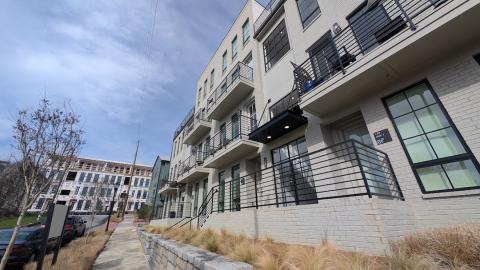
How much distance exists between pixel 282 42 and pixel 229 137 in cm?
635

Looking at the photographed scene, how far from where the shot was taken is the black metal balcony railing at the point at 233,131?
456 inches

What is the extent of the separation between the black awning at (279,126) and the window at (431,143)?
2980mm

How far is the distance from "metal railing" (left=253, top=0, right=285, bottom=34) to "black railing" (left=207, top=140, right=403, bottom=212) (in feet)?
29.5

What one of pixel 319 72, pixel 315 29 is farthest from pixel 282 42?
pixel 319 72

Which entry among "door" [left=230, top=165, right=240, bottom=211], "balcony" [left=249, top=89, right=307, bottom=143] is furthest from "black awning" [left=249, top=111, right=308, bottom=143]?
"door" [left=230, top=165, right=240, bottom=211]

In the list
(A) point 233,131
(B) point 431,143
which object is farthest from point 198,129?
(B) point 431,143

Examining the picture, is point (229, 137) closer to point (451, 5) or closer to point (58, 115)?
point (58, 115)

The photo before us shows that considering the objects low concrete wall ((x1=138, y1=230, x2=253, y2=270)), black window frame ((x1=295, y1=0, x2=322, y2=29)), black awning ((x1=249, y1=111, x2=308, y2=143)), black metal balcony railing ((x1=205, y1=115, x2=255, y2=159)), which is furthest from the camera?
black metal balcony railing ((x1=205, y1=115, x2=255, y2=159))

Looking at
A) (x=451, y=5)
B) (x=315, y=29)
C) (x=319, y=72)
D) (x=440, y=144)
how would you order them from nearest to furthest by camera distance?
(x=451, y=5) < (x=440, y=144) < (x=319, y=72) < (x=315, y=29)

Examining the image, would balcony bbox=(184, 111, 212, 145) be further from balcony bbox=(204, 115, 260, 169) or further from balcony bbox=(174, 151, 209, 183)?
balcony bbox=(204, 115, 260, 169)

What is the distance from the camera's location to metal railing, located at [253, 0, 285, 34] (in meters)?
12.0

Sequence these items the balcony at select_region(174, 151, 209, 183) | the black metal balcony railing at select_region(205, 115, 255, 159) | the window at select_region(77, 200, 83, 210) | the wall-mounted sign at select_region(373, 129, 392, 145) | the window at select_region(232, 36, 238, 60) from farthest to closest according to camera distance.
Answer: the window at select_region(77, 200, 83, 210), the window at select_region(232, 36, 238, 60), the balcony at select_region(174, 151, 209, 183), the black metal balcony railing at select_region(205, 115, 255, 159), the wall-mounted sign at select_region(373, 129, 392, 145)

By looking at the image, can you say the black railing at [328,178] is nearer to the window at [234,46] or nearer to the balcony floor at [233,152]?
the balcony floor at [233,152]

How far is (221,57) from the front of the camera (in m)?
18.2
